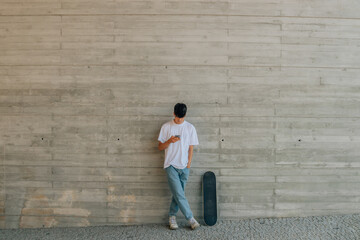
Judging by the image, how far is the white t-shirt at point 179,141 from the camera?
3.89 m

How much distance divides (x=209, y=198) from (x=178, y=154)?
868 millimetres

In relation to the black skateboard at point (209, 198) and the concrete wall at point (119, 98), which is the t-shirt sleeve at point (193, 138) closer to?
the concrete wall at point (119, 98)

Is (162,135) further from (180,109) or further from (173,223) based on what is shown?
(173,223)

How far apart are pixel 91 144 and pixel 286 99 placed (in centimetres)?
308

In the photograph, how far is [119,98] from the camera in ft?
13.8

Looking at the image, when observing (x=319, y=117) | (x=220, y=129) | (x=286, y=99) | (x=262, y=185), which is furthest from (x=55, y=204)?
(x=319, y=117)

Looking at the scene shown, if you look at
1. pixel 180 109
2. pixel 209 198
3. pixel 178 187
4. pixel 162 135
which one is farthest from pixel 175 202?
pixel 180 109

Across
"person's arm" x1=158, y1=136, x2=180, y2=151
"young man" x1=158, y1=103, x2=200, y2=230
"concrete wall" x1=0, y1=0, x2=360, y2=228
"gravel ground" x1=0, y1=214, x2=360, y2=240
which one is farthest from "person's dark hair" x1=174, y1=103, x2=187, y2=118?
→ "gravel ground" x1=0, y1=214, x2=360, y2=240

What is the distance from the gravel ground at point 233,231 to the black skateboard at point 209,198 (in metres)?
0.11

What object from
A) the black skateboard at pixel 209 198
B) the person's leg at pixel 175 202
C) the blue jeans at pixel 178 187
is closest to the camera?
the blue jeans at pixel 178 187

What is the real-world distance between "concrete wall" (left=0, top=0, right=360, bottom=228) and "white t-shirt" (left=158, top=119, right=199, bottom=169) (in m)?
0.28

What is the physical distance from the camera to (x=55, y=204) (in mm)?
4227

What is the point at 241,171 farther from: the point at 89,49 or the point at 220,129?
the point at 89,49

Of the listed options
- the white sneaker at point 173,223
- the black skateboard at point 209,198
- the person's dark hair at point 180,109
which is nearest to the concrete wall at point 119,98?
the black skateboard at point 209,198
